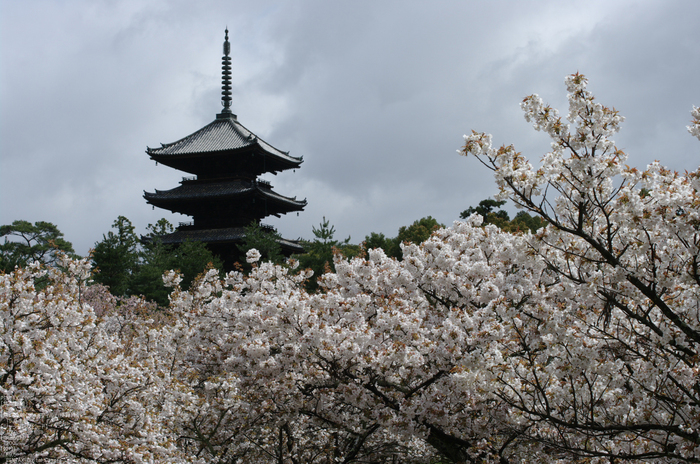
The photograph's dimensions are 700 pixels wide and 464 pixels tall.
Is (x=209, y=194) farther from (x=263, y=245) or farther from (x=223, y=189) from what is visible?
(x=263, y=245)

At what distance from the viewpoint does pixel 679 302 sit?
5.56 m

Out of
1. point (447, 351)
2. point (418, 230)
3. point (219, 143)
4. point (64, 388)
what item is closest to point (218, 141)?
point (219, 143)

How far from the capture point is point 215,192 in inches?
1348

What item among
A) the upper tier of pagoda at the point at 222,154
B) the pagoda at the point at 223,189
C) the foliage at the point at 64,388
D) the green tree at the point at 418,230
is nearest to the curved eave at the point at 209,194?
the pagoda at the point at 223,189

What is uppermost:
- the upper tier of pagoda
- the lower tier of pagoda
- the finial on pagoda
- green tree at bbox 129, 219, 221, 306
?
the finial on pagoda

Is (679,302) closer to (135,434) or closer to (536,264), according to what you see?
(536,264)

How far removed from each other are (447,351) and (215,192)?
29.1 m

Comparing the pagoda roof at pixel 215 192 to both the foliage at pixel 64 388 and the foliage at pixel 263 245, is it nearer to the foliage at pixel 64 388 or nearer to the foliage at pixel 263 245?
the foliage at pixel 263 245

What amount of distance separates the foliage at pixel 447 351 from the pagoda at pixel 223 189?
80.0 feet

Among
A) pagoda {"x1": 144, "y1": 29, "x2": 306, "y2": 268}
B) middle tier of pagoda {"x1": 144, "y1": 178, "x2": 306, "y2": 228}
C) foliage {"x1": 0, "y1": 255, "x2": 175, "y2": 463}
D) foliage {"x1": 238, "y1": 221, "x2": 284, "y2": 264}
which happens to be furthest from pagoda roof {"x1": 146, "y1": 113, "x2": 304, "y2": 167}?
foliage {"x1": 0, "y1": 255, "x2": 175, "y2": 463}

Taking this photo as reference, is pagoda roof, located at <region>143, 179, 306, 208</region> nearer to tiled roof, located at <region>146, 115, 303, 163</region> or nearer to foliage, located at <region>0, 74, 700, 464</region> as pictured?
tiled roof, located at <region>146, 115, 303, 163</region>

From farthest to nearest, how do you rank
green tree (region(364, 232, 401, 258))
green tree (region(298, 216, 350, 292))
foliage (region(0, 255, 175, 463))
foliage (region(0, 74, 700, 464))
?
green tree (region(364, 232, 401, 258)) < green tree (region(298, 216, 350, 292)) < foliage (region(0, 255, 175, 463)) < foliage (region(0, 74, 700, 464))

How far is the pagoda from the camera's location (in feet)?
112

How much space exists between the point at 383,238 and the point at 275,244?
443 inches
